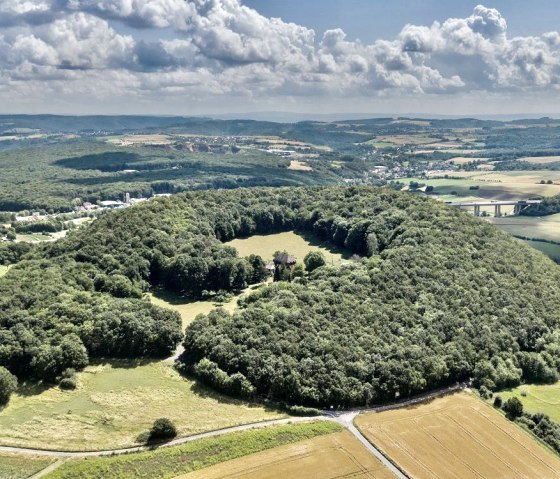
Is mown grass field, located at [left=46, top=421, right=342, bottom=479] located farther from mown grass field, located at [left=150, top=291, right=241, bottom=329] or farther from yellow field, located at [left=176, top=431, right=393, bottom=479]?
mown grass field, located at [left=150, top=291, right=241, bottom=329]

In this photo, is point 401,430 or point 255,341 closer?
point 401,430

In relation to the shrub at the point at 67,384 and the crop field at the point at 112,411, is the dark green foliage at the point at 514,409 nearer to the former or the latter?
the crop field at the point at 112,411

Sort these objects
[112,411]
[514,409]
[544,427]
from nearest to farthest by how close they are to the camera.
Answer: [112,411], [544,427], [514,409]

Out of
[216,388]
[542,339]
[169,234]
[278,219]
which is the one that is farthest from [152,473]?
[278,219]

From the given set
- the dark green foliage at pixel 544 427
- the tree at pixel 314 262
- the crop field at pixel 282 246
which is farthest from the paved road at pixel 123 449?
the crop field at pixel 282 246

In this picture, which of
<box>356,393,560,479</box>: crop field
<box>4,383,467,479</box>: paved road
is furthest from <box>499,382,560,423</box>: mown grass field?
<box>4,383,467,479</box>: paved road

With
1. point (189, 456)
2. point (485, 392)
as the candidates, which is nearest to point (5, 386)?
point (189, 456)

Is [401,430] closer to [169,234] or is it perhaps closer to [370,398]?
[370,398]

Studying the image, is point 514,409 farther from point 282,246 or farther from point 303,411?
point 282,246
